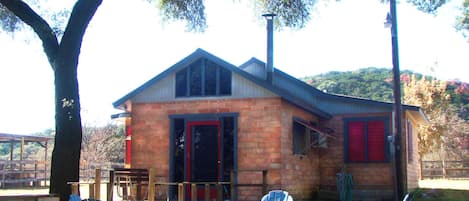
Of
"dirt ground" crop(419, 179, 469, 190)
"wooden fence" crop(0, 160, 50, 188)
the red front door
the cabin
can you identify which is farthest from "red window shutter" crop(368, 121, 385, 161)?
"wooden fence" crop(0, 160, 50, 188)

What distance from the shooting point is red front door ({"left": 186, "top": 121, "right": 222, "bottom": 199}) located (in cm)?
1652

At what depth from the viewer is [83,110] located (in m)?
15.1

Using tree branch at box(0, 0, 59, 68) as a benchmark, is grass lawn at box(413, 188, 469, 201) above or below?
below

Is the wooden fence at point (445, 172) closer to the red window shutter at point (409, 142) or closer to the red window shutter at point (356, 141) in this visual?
the red window shutter at point (409, 142)

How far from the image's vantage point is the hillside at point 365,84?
167 ft

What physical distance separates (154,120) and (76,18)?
4013 mm

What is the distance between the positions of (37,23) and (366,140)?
413 inches

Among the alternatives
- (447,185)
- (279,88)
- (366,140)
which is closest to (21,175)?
(366,140)

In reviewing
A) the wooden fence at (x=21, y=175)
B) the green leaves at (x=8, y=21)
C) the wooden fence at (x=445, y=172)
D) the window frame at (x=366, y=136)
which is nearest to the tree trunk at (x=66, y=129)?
the green leaves at (x=8, y=21)

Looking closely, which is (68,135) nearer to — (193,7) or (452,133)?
(193,7)

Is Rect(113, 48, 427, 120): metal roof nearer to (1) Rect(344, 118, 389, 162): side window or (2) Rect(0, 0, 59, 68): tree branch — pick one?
(1) Rect(344, 118, 389, 162): side window

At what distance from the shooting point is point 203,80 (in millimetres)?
16906

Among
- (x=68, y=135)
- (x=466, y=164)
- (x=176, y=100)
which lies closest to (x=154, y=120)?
(x=176, y=100)

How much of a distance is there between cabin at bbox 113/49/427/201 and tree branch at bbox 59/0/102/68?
3.09 metres
